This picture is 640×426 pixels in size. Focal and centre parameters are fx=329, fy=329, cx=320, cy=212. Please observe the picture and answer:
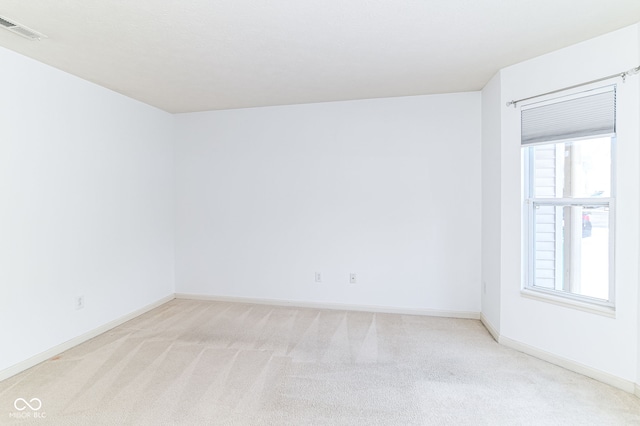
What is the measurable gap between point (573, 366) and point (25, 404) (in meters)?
4.02

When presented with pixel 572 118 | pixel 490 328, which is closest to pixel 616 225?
pixel 572 118

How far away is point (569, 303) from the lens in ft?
8.67

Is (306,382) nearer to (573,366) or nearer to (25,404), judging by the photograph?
(25,404)

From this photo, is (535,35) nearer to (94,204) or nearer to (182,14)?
(182,14)

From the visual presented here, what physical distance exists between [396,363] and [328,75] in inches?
106

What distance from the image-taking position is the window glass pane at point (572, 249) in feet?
8.36

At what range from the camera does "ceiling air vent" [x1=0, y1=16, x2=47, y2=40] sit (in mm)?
2146

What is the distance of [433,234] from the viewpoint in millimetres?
3910

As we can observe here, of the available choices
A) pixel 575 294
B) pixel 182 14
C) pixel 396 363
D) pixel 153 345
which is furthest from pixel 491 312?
pixel 182 14

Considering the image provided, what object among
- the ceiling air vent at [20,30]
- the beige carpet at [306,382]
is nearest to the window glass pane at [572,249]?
the beige carpet at [306,382]

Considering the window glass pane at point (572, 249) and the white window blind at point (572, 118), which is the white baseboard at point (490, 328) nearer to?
the window glass pane at point (572, 249)

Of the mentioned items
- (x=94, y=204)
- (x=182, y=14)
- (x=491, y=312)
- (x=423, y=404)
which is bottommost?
(x=423, y=404)

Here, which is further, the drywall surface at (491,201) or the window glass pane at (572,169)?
the drywall surface at (491,201)

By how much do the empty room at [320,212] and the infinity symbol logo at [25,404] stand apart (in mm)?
30
